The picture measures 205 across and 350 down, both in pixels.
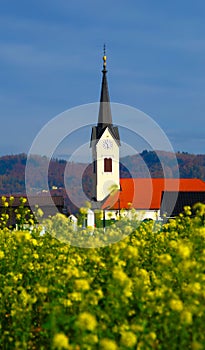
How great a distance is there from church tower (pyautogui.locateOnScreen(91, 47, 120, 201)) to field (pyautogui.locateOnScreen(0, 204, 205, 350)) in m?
52.7

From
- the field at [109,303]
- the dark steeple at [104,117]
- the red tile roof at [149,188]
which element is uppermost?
the dark steeple at [104,117]

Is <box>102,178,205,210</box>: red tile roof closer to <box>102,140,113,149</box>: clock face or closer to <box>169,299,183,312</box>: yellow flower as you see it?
<box>102,140,113,149</box>: clock face

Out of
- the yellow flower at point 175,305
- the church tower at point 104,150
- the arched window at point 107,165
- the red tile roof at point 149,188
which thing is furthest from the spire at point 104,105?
the yellow flower at point 175,305

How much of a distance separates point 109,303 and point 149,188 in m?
62.6

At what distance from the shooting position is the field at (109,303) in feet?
15.0

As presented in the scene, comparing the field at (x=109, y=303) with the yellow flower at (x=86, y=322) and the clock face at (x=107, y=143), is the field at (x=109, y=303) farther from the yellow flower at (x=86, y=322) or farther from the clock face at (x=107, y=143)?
the clock face at (x=107, y=143)

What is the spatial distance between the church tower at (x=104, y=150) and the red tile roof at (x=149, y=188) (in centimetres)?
203

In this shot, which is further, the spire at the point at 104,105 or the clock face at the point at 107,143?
the clock face at the point at 107,143

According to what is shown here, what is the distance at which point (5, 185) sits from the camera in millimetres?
70812

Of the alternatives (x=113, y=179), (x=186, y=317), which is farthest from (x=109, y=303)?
(x=113, y=179)

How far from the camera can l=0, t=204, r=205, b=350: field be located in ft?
15.0

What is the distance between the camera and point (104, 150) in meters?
66.4

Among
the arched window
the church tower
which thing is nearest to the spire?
the church tower

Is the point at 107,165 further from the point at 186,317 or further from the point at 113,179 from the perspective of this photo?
the point at 186,317
